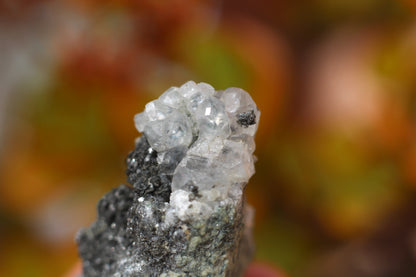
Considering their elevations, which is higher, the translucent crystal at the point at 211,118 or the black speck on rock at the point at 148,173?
the translucent crystal at the point at 211,118

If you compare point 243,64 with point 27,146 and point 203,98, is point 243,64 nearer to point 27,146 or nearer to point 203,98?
point 27,146

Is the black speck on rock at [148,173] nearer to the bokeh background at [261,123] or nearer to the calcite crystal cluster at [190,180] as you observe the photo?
the calcite crystal cluster at [190,180]

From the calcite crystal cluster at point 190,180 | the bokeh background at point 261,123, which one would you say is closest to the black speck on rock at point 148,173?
the calcite crystal cluster at point 190,180

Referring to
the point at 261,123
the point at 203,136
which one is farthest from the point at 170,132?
the point at 261,123

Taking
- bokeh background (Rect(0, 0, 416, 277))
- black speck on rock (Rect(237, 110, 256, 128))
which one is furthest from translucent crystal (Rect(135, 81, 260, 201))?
bokeh background (Rect(0, 0, 416, 277))

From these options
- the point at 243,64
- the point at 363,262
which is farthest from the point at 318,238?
the point at 243,64

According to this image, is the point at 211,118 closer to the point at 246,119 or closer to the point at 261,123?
the point at 246,119
